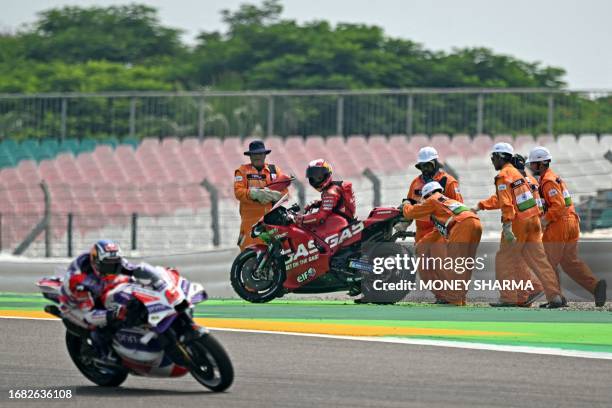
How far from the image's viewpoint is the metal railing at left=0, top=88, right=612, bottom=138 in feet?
90.3

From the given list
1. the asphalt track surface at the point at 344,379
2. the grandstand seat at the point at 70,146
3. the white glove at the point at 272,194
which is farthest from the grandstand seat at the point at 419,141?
the asphalt track surface at the point at 344,379

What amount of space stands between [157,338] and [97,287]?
648 millimetres

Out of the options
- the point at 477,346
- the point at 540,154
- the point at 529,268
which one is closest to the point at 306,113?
the point at 540,154

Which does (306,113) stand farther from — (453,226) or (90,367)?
(90,367)

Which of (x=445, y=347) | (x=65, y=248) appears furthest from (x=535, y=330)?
(x=65, y=248)

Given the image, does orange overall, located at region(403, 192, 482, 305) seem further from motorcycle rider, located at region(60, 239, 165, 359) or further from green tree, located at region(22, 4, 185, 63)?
green tree, located at region(22, 4, 185, 63)

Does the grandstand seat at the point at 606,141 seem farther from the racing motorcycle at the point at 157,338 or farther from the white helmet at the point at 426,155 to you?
the racing motorcycle at the point at 157,338

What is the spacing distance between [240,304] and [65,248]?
637 centimetres

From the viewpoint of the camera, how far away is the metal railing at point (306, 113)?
1084 inches

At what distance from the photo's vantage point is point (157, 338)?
10312mm

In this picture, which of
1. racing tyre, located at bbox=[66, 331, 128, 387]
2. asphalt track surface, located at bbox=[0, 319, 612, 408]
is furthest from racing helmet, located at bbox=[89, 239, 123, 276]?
asphalt track surface, located at bbox=[0, 319, 612, 408]

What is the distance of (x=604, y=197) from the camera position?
19.8 m

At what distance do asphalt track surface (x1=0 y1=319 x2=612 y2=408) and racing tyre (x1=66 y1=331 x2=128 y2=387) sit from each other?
0.27 ft

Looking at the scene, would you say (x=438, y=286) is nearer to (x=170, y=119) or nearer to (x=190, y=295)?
(x=190, y=295)
